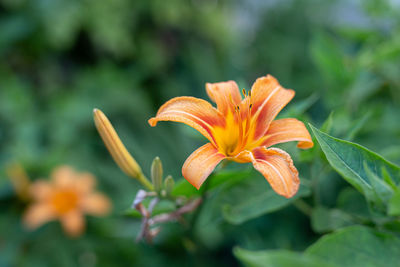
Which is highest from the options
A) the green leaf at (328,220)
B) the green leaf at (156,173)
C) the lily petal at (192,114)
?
the lily petal at (192,114)

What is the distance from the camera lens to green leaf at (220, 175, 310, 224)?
1.97 feet

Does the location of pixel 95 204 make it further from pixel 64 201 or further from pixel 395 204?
pixel 395 204

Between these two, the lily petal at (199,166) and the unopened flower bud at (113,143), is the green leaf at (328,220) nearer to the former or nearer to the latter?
the lily petal at (199,166)

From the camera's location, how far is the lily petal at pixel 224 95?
0.62m

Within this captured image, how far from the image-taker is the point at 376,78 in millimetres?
1035

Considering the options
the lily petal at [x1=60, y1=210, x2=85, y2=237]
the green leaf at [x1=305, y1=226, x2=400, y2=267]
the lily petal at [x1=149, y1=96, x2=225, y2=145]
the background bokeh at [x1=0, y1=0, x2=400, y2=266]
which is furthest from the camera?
the lily petal at [x1=60, y1=210, x2=85, y2=237]

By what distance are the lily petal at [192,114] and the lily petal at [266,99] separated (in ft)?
0.22

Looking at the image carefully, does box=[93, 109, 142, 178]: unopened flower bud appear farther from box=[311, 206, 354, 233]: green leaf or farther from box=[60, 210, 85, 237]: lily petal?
box=[60, 210, 85, 237]: lily petal

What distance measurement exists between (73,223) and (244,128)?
3.08 ft

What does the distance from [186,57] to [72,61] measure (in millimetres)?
773

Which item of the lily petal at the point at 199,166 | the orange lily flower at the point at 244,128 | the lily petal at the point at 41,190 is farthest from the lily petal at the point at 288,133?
the lily petal at the point at 41,190

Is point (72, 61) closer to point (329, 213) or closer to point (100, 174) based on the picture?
point (100, 174)

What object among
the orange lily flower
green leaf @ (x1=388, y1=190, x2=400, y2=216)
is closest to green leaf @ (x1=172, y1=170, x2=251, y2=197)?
the orange lily flower

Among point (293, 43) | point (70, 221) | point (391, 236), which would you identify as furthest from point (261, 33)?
point (391, 236)
